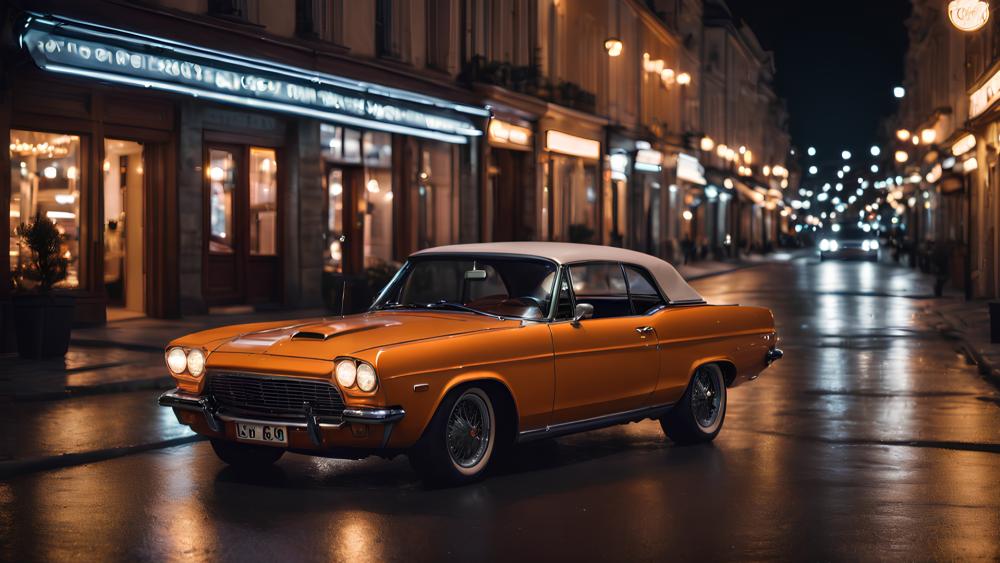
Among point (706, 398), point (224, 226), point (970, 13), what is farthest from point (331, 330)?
point (970, 13)

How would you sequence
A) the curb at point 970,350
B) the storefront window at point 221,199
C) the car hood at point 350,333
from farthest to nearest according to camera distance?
1. the storefront window at point 221,199
2. the curb at point 970,350
3. the car hood at point 350,333

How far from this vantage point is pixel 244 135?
73.4ft

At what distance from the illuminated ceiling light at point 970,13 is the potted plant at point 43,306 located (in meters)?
17.3

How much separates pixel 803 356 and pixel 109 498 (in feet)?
37.0

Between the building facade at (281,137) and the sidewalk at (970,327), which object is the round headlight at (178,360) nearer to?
the building facade at (281,137)

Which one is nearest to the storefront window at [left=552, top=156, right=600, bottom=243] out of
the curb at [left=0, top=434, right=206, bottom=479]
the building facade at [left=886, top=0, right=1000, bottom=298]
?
the building facade at [left=886, top=0, right=1000, bottom=298]

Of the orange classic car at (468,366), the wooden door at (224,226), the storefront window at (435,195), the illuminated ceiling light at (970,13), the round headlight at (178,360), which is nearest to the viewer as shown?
the orange classic car at (468,366)

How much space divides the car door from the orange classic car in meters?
0.01

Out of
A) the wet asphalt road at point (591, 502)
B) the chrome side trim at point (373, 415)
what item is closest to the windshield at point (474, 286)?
the wet asphalt road at point (591, 502)

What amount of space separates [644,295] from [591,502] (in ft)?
9.06

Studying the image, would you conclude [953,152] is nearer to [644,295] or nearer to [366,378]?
[644,295]

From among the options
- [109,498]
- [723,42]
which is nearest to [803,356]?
[109,498]

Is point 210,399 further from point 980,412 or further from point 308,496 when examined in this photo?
point 980,412

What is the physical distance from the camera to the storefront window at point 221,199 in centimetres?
2191
